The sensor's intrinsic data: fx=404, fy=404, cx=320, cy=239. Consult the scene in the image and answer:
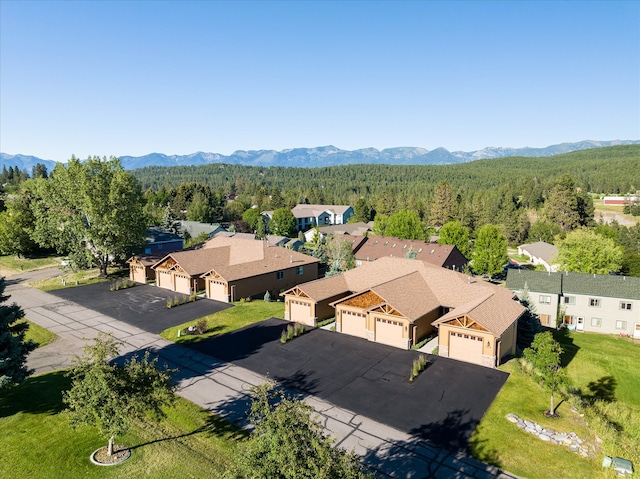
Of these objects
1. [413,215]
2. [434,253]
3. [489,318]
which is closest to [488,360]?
[489,318]

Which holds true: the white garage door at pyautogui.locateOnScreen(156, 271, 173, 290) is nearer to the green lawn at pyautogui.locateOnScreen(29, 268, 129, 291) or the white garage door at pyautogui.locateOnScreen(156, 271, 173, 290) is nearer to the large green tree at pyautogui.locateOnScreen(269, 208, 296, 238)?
the green lawn at pyautogui.locateOnScreen(29, 268, 129, 291)

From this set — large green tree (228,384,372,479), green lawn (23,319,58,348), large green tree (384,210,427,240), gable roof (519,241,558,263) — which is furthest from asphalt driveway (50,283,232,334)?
gable roof (519,241,558,263)

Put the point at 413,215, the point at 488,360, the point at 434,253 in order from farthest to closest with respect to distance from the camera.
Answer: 1. the point at 413,215
2. the point at 434,253
3. the point at 488,360

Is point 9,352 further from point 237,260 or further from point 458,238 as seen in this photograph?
point 458,238

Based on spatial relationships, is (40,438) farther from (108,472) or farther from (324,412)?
(324,412)

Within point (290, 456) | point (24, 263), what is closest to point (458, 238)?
point (290, 456)
